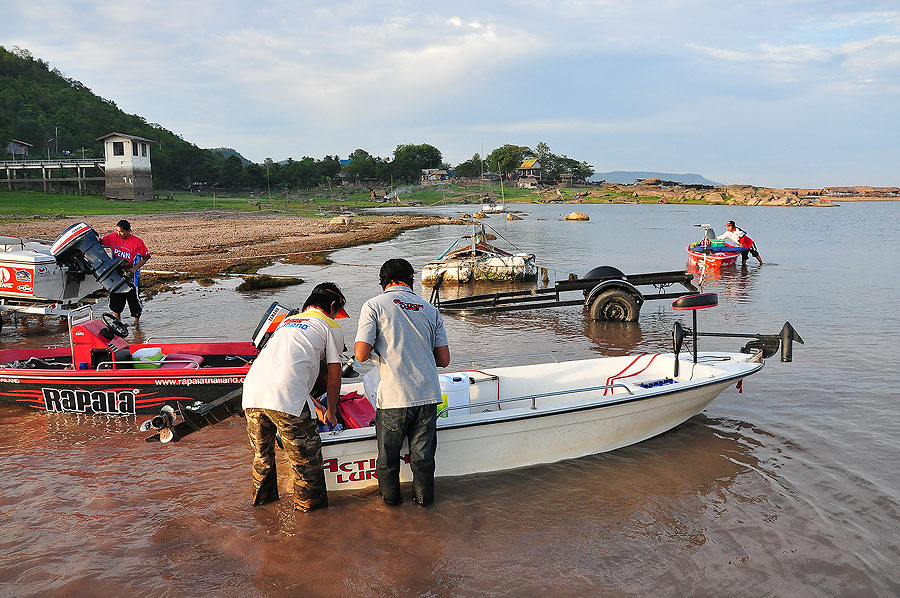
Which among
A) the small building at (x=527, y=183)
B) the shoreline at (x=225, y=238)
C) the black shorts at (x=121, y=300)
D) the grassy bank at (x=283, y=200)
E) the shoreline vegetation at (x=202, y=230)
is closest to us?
the black shorts at (x=121, y=300)

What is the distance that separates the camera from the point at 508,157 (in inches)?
5320

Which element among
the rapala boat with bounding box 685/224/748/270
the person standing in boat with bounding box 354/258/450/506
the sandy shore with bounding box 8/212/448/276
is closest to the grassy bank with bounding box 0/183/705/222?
the sandy shore with bounding box 8/212/448/276

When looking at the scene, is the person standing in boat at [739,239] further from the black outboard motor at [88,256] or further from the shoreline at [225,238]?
the black outboard motor at [88,256]

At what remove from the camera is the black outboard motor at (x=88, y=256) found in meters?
10.8

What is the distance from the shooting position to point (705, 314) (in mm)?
14961

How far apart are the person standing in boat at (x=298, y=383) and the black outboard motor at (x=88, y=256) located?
26.0 ft

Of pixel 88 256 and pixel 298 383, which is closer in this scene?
pixel 298 383

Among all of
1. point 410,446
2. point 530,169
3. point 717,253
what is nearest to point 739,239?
point 717,253

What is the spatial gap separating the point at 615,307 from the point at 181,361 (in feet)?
27.7

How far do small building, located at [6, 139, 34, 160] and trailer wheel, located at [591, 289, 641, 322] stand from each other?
78.1m

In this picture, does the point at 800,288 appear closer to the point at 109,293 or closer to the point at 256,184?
the point at 109,293

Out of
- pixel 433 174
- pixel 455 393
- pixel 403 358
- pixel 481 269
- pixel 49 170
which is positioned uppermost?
pixel 433 174

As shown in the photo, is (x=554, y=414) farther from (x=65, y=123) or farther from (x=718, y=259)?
(x=65, y=123)

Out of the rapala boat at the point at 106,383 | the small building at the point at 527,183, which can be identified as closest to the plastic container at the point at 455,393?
the rapala boat at the point at 106,383
